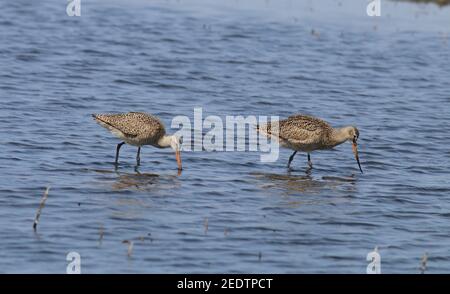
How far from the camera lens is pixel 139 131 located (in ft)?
50.4

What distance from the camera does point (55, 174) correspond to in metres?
14.7

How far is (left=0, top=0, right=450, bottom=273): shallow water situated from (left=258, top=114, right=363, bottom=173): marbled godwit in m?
0.39

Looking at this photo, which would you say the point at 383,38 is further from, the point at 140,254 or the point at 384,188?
the point at 140,254

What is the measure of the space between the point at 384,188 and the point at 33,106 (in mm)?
6662

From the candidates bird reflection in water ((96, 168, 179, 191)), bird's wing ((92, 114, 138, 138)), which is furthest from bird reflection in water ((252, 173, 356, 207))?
bird's wing ((92, 114, 138, 138))

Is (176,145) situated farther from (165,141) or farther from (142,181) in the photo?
(142,181)

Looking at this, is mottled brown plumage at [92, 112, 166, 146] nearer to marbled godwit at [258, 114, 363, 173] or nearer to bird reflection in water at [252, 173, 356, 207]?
bird reflection in water at [252, 173, 356, 207]

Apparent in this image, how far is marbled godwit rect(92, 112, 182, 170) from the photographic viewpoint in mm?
15391

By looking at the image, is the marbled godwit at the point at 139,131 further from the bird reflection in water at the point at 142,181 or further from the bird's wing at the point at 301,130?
the bird's wing at the point at 301,130

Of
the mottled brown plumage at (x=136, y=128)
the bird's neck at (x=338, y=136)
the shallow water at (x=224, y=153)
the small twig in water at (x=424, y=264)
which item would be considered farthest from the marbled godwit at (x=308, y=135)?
the small twig in water at (x=424, y=264)

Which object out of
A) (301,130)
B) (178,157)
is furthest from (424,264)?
(178,157)

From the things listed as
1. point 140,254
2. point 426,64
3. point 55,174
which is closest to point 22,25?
point 426,64

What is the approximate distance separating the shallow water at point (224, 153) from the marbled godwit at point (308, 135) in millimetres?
389

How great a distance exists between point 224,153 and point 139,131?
180 centimetres
